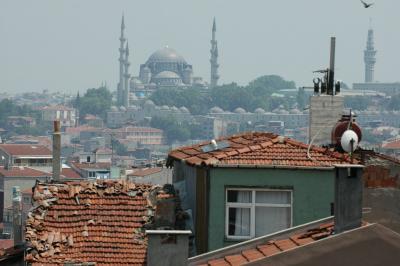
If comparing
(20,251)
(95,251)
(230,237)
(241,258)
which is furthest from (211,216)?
(241,258)

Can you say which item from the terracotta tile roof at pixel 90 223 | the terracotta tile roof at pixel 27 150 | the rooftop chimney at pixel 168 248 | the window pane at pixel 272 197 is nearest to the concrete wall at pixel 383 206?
the window pane at pixel 272 197

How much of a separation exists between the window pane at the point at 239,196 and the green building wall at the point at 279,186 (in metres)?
0.04

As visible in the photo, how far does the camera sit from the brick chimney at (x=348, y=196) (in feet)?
19.4

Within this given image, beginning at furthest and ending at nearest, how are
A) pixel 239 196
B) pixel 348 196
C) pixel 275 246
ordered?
pixel 239 196 < pixel 275 246 < pixel 348 196

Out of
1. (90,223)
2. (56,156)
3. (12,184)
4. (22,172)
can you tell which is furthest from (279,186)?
(22,172)

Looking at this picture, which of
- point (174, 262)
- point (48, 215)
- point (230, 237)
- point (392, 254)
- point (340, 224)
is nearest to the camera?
point (392, 254)

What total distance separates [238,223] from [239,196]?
0.15 meters

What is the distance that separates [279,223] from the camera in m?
8.16

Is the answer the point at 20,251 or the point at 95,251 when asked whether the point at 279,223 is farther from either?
the point at 20,251

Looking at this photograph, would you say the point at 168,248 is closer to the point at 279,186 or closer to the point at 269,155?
the point at 279,186

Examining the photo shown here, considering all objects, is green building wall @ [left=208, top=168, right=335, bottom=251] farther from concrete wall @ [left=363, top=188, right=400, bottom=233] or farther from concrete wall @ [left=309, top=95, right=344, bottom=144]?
concrete wall @ [left=309, top=95, right=344, bottom=144]

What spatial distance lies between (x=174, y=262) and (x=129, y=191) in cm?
280

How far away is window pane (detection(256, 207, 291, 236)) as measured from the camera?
→ 8.16 metres

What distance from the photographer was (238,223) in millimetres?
8219
